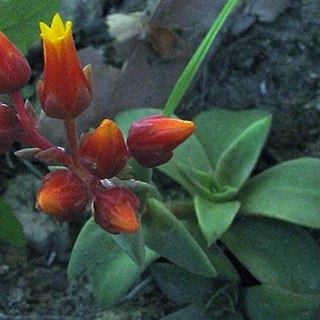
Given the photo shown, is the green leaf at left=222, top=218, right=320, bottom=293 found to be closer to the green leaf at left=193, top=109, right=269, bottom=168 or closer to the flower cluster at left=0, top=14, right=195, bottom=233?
the green leaf at left=193, top=109, right=269, bottom=168

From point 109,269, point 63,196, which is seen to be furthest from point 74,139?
point 109,269

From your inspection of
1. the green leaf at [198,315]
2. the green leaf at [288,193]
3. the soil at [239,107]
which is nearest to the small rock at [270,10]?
the soil at [239,107]

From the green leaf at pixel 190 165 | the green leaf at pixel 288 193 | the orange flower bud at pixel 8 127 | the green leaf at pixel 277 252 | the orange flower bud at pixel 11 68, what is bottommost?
the green leaf at pixel 277 252

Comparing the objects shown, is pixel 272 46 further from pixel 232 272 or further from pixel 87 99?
pixel 87 99

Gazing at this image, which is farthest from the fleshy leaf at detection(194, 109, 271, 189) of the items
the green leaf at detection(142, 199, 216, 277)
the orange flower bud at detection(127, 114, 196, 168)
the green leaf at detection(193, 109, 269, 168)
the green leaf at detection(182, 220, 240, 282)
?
the orange flower bud at detection(127, 114, 196, 168)

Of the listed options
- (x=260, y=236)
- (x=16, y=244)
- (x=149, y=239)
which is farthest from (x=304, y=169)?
(x=16, y=244)

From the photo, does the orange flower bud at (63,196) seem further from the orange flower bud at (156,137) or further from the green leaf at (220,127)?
the green leaf at (220,127)

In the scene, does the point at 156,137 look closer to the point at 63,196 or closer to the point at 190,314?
the point at 63,196
